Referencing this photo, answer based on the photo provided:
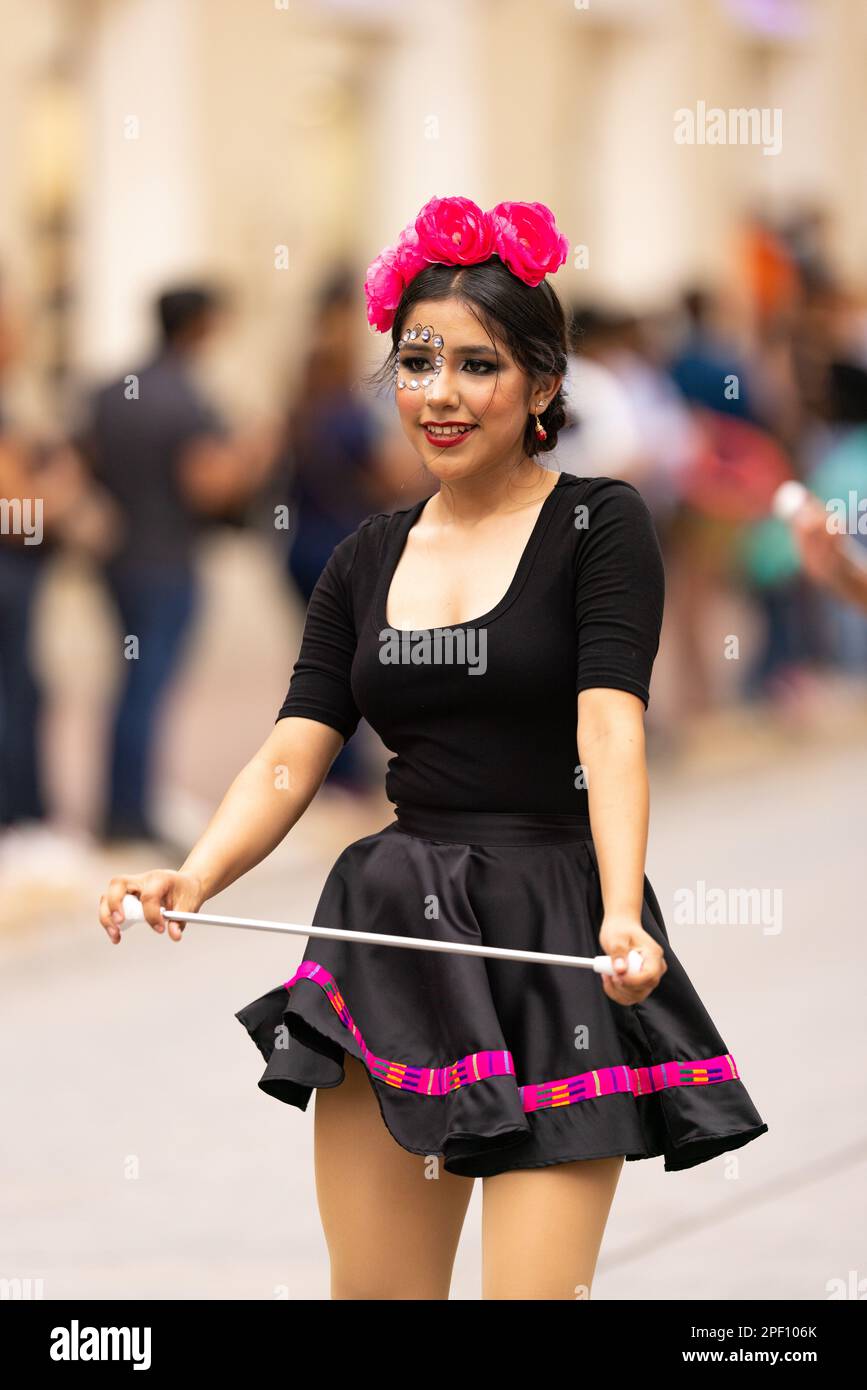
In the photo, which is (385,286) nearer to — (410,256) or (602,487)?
(410,256)

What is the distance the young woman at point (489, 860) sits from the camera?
10.4ft

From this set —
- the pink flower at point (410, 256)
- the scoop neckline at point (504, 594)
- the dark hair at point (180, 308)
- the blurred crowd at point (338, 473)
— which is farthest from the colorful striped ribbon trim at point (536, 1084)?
the dark hair at point (180, 308)

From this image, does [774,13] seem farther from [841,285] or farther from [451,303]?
[451,303]

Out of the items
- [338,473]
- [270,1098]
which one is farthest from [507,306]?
[338,473]

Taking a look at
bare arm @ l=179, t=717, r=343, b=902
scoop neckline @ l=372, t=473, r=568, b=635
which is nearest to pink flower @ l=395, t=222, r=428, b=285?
scoop neckline @ l=372, t=473, r=568, b=635

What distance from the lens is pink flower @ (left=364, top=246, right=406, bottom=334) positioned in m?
3.40

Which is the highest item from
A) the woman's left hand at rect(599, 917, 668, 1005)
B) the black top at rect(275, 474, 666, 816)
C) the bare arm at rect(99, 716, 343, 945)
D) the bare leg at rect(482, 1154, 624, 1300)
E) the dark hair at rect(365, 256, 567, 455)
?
the dark hair at rect(365, 256, 567, 455)

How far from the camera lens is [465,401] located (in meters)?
3.29

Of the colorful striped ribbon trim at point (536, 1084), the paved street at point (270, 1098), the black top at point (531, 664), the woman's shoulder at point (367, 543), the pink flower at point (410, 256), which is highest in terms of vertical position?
the pink flower at point (410, 256)

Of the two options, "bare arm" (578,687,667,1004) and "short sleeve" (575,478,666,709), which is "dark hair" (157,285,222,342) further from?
"bare arm" (578,687,667,1004)

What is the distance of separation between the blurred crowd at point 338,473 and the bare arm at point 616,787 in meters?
3.87

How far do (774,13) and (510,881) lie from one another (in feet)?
62.4

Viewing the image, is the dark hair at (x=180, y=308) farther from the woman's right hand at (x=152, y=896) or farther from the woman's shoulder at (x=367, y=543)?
the woman's right hand at (x=152, y=896)

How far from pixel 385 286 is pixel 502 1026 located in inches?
38.8
